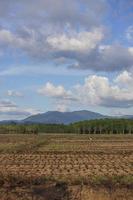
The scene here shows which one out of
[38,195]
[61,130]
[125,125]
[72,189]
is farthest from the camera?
[61,130]

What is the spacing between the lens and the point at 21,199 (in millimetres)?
12625

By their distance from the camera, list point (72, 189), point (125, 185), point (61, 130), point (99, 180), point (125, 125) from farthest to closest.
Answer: point (61, 130), point (125, 125), point (99, 180), point (125, 185), point (72, 189)

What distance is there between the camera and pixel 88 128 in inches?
6516

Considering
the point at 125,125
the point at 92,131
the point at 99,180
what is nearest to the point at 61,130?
the point at 92,131

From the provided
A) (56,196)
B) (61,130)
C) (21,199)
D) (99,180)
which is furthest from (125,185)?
(61,130)

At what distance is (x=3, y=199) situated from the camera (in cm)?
1256

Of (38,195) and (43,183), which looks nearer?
(38,195)

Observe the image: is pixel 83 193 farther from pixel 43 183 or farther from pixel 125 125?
pixel 125 125

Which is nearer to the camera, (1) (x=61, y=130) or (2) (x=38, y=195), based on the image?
(2) (x=38, y=195)

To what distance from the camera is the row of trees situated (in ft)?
521

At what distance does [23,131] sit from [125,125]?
38.1 meters

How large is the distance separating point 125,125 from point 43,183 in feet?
468

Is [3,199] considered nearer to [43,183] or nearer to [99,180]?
[43,183]

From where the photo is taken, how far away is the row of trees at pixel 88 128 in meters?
159
